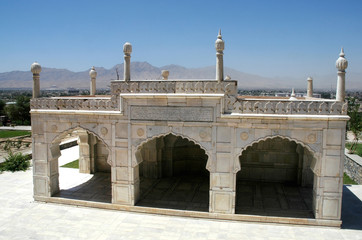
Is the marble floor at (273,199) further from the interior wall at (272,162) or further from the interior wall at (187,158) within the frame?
the interior wall at (187,158)

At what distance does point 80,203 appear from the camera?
1123 centimetres

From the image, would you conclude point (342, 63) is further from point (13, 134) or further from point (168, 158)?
point (13, 134)

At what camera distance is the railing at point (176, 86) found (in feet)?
31.7

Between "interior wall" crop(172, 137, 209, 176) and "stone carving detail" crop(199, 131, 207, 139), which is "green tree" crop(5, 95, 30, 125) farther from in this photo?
"stone carving detail" crop(199, 131, 207, 139)

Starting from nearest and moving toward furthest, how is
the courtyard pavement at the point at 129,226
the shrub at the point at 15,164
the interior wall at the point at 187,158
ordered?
the courtyard pavement at the point at 129,226 < the interior wall at the point at 187,158 < the shrub at the point at 15,164

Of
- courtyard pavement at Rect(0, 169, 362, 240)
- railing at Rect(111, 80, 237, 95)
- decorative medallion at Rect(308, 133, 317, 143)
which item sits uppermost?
railing at Rect(111, 80, 237, 95)

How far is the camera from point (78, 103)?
1094cm

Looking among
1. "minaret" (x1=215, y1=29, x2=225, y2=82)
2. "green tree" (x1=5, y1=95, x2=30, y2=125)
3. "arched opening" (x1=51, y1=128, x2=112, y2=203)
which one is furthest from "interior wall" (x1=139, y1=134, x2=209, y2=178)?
"green tree" (x1=5, y1=95, x2=30, y2=125)

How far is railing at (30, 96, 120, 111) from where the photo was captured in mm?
10562

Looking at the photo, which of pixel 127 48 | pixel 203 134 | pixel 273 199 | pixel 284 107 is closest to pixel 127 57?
pixel 127 48

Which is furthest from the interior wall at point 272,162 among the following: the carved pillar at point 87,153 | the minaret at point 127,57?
the carved pillar at point 87,153

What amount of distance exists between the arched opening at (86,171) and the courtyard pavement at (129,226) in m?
0.93

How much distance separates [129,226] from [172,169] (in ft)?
17.0

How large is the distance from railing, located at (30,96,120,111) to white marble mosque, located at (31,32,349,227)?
0.12 ft
